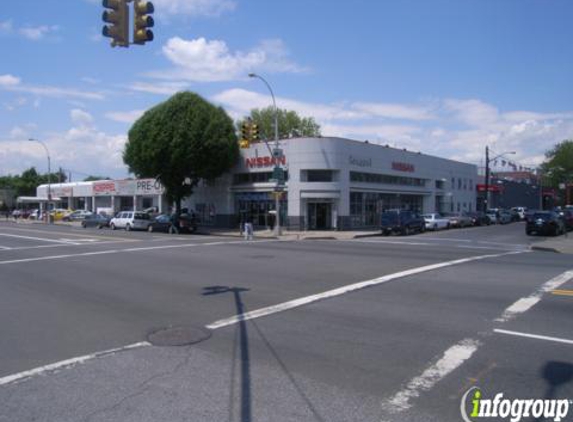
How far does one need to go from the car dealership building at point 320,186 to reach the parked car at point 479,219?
17.9 feet

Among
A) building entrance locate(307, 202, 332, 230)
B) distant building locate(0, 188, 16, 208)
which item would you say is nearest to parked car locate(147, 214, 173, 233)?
building entrance locate(307, 202, 332, 230)

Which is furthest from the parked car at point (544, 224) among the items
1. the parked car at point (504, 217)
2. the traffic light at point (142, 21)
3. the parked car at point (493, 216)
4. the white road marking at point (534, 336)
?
the traffic light at point (142, 21)

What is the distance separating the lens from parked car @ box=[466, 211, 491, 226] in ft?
158

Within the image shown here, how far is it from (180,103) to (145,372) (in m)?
37.1

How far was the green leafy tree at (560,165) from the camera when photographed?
9531cm

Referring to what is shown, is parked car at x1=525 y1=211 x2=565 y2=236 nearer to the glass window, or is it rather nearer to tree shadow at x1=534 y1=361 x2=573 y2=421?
the glass window

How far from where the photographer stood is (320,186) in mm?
38156

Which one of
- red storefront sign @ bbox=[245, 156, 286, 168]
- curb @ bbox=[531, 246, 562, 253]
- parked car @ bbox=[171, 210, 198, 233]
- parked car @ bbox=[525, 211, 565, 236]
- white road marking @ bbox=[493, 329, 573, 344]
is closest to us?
white road marking @ bbox=[493, 329, 573, 344]

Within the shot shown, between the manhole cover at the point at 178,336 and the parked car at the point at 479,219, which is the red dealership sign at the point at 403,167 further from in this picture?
the manhole cover at the point at 178,336

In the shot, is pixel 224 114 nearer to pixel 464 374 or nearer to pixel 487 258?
pixel 487 258

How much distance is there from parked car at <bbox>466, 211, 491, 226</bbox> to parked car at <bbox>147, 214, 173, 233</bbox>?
28208 millimetres

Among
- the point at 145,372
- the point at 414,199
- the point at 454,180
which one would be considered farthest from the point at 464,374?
the point at 454,180

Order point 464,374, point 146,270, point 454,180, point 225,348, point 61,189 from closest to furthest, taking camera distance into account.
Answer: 1. point 464,374
2. point 225,348
3. point 146,270
4. point 454,180
5. point 61,189

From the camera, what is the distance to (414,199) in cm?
5125
